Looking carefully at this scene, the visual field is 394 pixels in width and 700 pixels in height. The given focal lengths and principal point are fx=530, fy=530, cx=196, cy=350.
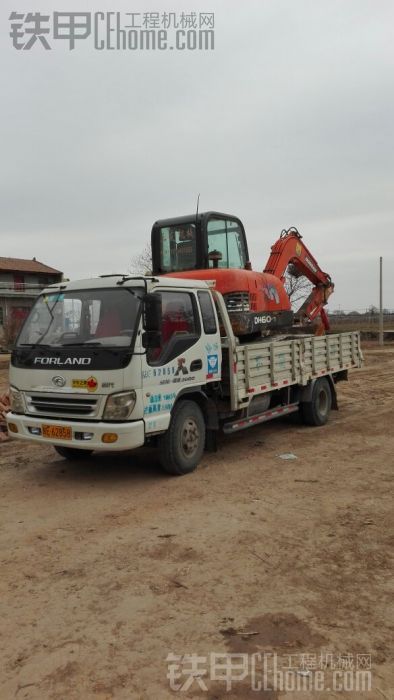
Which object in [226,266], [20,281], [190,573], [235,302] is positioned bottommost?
[190,573]

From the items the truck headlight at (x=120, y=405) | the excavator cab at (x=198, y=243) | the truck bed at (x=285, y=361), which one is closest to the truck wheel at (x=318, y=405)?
the truck bed at (x=285, y=361)

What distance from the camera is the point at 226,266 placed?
8258 millimetres

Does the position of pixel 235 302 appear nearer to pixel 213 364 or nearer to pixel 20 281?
pixel 213 364

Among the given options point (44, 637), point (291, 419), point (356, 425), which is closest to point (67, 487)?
point (44, 637)

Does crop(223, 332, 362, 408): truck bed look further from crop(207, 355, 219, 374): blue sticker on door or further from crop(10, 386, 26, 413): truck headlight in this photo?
crop(10, 386, 26, 413): truck headlight

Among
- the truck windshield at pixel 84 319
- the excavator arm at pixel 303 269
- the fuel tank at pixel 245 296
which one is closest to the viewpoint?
the truck windshield at pixel 84 319

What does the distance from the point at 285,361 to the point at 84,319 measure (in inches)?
132

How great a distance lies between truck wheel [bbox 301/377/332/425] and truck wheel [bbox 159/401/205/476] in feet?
9.84

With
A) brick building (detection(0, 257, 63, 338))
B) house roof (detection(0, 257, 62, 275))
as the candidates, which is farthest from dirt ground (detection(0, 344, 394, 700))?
house roof (detection(0, 257, 62, 275))

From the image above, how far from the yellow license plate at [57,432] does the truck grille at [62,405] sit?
0.13 m

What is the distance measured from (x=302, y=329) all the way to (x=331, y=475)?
458cm

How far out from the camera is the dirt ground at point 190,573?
2.81 metres

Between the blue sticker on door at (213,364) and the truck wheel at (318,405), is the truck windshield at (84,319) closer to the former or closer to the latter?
the blue sticker on door at (213,364)

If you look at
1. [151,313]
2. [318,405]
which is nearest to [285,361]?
[318,405]
